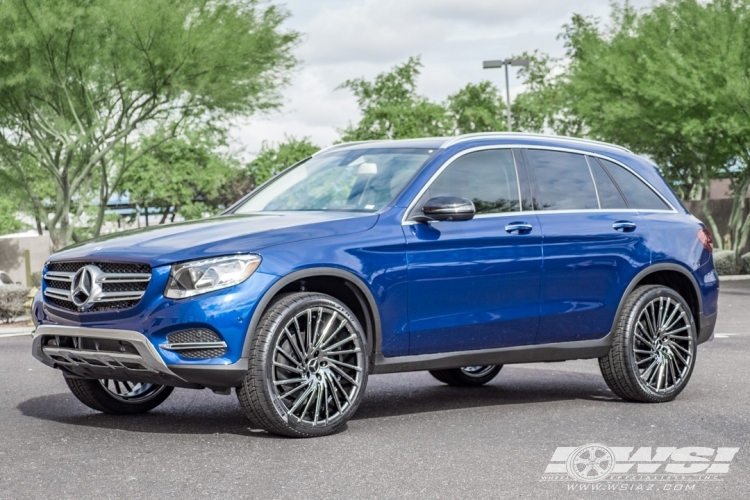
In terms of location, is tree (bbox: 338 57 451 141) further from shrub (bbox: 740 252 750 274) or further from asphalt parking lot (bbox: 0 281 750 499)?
asphalt parking lot (bbox: 0 281 750 499)

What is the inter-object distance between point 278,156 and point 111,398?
62320 millimetres

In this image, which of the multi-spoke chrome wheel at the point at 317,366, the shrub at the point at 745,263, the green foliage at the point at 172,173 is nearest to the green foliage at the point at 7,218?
the green foliage at the point at 172,173

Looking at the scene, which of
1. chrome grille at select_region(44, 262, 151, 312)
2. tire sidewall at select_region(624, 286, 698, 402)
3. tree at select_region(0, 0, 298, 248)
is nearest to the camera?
chrome grille at select_region(44, 262, 151, 312)

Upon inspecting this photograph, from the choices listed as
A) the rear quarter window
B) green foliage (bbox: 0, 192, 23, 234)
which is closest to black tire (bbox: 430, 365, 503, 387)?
the rear quarter window

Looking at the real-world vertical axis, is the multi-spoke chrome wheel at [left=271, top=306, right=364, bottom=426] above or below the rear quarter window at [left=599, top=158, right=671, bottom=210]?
below

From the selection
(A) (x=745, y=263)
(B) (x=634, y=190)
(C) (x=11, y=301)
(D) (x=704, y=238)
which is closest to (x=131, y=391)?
(B) (x=634, y=190)

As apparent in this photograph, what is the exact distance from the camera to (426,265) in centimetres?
743

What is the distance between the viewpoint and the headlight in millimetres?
6602

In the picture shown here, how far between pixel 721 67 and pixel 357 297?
1076 inches

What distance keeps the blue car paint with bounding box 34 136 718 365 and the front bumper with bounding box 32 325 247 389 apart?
0.18 ft

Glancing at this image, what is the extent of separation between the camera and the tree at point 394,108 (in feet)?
182

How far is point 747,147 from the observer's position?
3428 cm

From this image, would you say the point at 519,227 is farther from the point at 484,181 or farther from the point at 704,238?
Result: the point at 704,238

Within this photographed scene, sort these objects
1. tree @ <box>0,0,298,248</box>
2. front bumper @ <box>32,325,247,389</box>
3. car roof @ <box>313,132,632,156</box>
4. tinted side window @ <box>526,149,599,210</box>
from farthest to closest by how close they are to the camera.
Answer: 1. tree @ <box>0,0,298,248</box>
2. tinted side window @ <box>526,149,599,210</box>
3. car roof @ <box>313,132,632,156</box>
4. front bumper @ <box>32,325,247,389</box>
